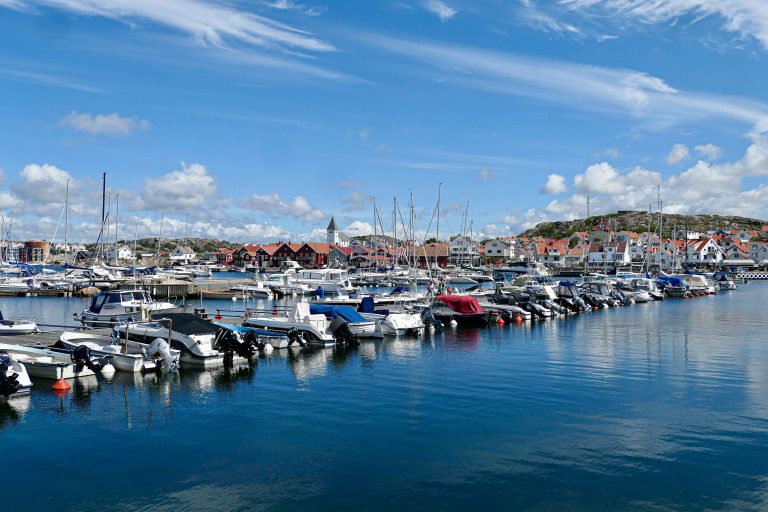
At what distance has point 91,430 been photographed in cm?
2011

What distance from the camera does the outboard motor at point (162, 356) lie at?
28.6 meters

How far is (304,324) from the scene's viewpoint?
121 ft

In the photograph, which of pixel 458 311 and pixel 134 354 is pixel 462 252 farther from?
pixel 134 354

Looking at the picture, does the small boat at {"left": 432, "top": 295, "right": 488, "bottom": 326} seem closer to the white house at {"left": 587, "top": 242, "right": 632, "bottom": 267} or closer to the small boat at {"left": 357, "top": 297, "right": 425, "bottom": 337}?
the small boat at {"left": 357, "top": 297, "right": 425, "bottom": 337}

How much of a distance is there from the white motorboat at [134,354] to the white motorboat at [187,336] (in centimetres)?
66

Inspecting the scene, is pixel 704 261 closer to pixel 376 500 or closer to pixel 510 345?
pixel 510 345

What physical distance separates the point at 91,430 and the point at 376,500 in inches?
422

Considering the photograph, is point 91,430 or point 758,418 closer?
point 91,430

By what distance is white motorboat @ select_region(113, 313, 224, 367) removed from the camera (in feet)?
99.8

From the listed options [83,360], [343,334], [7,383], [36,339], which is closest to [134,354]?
[83,360]

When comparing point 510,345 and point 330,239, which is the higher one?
point 330,239

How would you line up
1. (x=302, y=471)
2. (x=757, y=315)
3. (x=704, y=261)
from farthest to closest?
(x=704, y=261) < (x=757, y=315) < (x=302, y=471)

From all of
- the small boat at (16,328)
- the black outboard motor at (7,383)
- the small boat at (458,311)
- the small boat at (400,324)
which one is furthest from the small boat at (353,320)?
the black outboard motor at (7,383)

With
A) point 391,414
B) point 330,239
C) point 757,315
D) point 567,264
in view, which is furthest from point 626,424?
point 330,239
